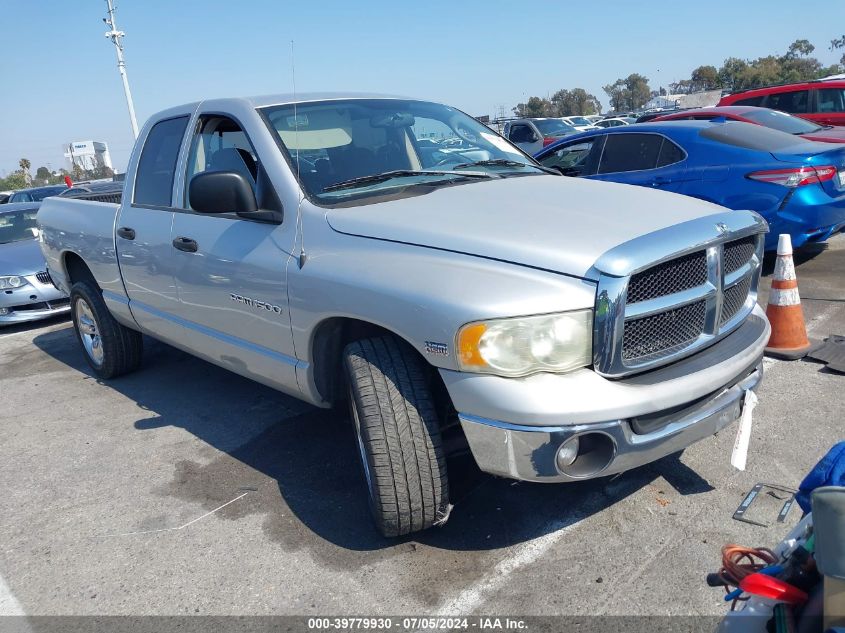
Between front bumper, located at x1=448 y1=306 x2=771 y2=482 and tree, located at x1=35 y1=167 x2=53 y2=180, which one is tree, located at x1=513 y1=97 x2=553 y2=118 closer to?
tree, located at x1=35 y1=167 x2=53 y2=180

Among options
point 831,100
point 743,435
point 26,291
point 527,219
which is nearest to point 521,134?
point 831,100

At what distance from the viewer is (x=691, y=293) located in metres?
2.77

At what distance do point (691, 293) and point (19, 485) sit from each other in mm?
3737

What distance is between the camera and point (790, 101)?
46.6 feet

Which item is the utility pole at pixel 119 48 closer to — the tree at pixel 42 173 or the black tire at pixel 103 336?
the black tire at pixel 103 336

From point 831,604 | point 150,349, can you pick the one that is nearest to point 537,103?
point 150,349

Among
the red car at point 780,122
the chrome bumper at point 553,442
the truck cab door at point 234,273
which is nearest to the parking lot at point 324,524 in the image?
→ the chrome bumper at point 553,442

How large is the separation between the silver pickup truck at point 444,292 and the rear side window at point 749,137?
336cm

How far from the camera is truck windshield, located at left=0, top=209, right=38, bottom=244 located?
9516mm

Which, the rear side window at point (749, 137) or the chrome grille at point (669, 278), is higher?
the rear side window at point (749, 137)

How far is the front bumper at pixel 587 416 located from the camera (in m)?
2.47

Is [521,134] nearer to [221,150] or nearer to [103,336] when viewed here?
[103,336]

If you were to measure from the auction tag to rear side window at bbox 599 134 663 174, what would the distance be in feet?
14.9

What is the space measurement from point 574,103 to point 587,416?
250 ft
